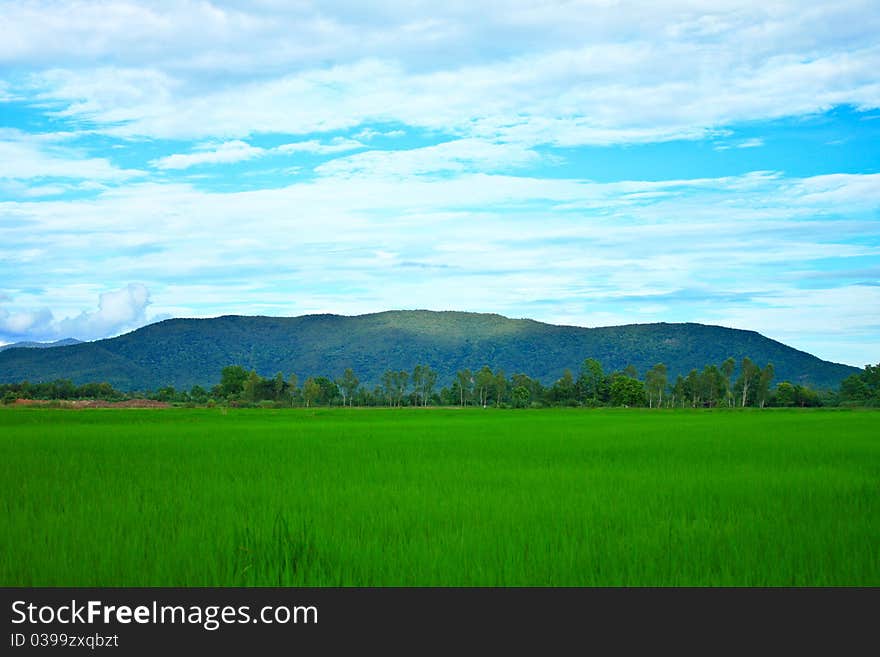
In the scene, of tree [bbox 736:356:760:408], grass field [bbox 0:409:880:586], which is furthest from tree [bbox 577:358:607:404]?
grass field [bbox 0:409:880:586]

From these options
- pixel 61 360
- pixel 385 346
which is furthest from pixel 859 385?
pixel 61 360

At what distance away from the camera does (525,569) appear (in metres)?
5.28

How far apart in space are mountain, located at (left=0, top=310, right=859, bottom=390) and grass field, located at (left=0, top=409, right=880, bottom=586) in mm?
120784

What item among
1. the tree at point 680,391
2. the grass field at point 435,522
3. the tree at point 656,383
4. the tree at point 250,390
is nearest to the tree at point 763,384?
the tree at point 680,391

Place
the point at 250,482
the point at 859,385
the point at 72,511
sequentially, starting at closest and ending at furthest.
Answer: the point at 72,511
the point at 250,482
the point at 859,385

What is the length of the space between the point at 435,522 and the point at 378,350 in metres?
149

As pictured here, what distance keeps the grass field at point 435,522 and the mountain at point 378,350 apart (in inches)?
4755

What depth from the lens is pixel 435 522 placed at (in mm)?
6883

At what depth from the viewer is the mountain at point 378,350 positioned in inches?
5146

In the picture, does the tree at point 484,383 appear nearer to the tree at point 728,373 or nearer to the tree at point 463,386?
the tree at point 463,386
